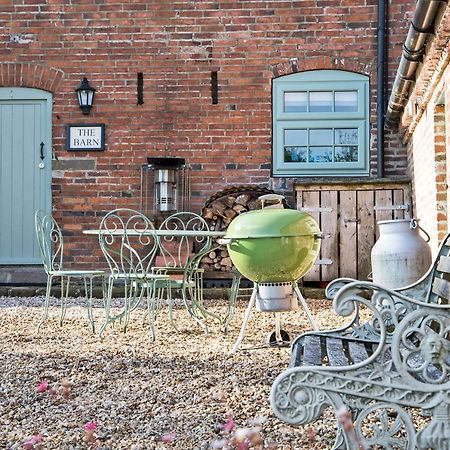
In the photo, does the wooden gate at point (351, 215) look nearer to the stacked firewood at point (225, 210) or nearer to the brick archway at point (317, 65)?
the stacked firewood at point (225, 210)

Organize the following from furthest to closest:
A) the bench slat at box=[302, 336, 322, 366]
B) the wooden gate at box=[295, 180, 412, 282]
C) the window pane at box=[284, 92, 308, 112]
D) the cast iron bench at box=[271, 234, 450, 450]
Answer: the window pane at box=[284, 92, 308, 112]
the wooden gate at box=[295, 180, 412, 282]
the bench slat at box=[302, 336, 322, 366]
the cast iron bench at box=[271, 234, 450, 450]

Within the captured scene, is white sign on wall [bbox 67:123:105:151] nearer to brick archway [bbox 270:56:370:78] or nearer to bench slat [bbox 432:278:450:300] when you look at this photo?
brick archway [bbox 270:56:370:78]

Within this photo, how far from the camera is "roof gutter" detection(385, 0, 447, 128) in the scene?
4.84m

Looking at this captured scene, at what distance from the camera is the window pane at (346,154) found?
9.37 m

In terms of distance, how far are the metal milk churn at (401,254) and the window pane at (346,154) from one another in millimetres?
3222

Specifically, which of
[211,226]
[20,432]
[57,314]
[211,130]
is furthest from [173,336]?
[211,130]

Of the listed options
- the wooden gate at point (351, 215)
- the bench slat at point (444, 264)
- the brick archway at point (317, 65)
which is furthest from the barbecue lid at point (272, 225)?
the brick archway at point (317, 65)

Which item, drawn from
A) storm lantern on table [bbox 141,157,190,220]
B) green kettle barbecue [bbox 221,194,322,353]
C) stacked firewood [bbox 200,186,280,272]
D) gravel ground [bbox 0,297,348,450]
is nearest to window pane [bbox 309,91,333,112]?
stacked firewood [bbox 200,186,280,272]

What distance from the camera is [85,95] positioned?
9.42 metres

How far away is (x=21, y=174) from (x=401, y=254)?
539cm

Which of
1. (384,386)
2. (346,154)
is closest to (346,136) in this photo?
(346,154)

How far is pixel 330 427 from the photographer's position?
3053 millimetres

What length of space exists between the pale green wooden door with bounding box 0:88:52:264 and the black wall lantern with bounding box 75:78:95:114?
22.2 inches

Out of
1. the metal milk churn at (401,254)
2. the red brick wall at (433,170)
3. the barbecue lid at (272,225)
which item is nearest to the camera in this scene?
the barbecue lid at (272,225)
